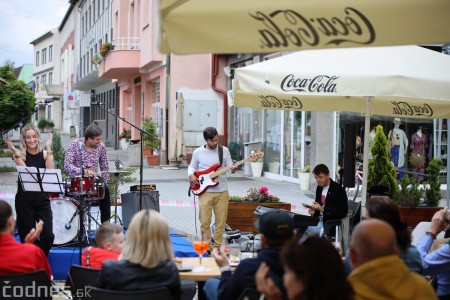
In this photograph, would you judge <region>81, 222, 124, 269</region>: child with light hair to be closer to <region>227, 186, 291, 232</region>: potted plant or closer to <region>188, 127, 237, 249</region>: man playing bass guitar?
<region>188, 127, 237, 249</region>: man playing bass guitar

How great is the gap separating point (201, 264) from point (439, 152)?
1152 cm

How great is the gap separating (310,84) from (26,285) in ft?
12.8

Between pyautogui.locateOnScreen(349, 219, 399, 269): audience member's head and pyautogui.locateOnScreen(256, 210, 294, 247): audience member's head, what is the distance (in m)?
0.76

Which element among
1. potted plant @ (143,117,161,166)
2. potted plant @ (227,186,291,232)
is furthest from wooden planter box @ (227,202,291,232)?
potted plant @ (143,117,161,166)

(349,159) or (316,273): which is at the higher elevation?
(349,159)

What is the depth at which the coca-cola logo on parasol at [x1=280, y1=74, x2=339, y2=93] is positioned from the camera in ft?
23.4

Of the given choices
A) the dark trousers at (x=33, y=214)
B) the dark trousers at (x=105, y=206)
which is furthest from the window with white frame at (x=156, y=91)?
the dark trousers at (x=33, y=214)

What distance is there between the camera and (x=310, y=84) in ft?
24.0

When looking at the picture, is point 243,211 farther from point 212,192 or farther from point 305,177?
point 305,177

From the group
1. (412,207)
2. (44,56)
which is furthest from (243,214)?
(44,56)

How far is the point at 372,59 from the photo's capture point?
7.23 metres

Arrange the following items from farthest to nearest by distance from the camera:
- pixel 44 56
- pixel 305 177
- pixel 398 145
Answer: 1. pixel 44 56
2. pixel 305 177
3. pixel 398 145

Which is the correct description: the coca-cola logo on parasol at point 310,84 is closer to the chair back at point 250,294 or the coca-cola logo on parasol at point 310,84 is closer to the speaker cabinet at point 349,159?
the speaker cabinet at point 349,159

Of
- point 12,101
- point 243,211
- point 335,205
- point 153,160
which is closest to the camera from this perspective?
point 335,205
